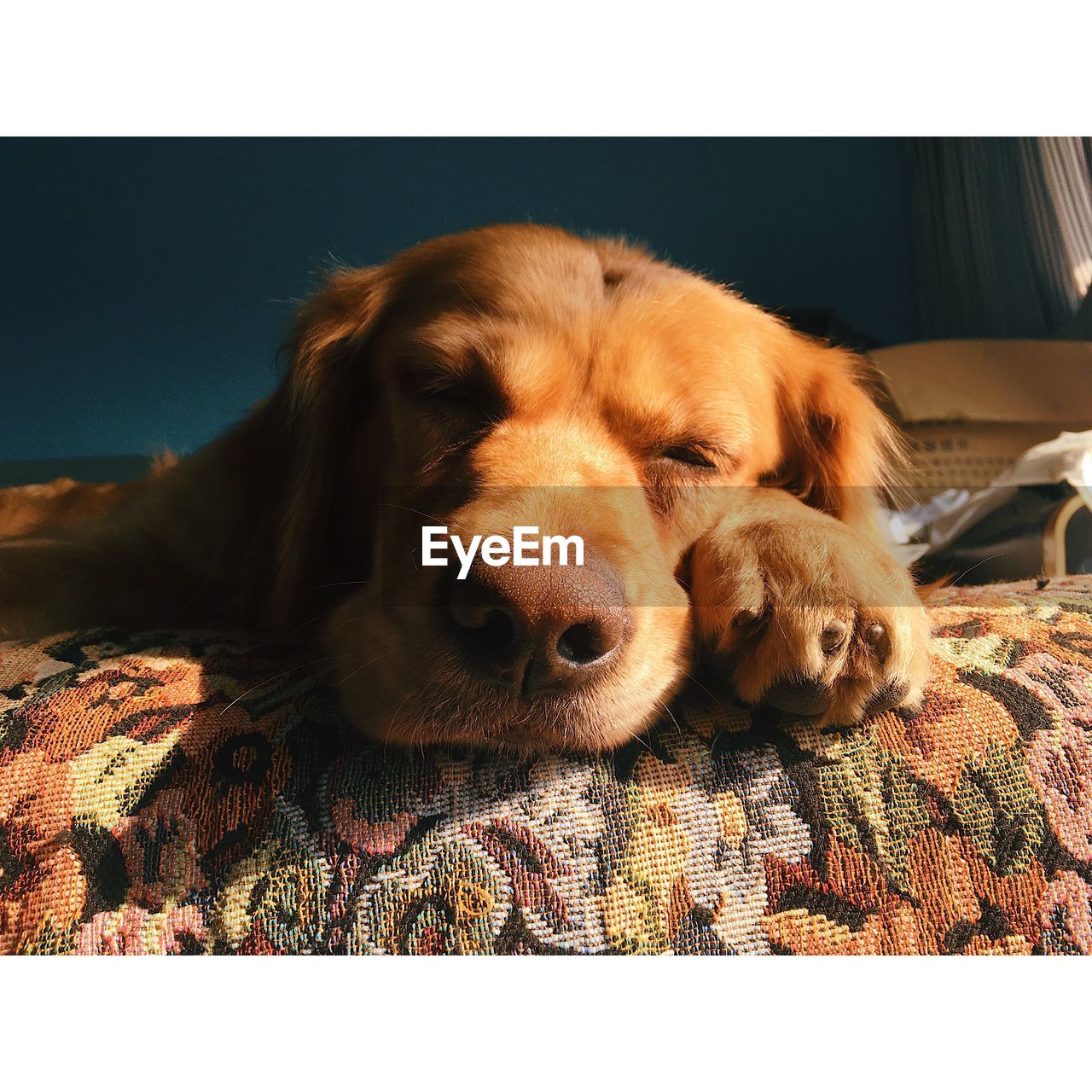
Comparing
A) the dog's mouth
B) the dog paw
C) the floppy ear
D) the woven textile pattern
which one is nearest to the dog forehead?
the floppy ear

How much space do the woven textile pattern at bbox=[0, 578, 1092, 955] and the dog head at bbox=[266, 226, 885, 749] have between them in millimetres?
72

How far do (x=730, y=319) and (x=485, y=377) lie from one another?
40cm

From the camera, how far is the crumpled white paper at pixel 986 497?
1022 mm

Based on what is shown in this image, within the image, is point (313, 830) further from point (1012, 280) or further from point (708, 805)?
point (1012, 280)

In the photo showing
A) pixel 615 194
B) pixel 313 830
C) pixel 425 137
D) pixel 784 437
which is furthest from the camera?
pixel 784 437

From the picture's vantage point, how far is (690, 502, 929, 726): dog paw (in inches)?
28.0

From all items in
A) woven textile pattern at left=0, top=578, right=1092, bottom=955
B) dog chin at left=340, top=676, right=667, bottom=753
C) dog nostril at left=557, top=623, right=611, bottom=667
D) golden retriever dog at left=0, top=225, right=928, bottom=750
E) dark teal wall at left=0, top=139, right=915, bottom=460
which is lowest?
woven textile pattern at left=0, top=578, right=1092, bottom=955

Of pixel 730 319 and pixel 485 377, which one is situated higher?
pixel 730 319

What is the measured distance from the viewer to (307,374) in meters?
1.20

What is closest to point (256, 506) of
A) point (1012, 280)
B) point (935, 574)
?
point (935, 574)

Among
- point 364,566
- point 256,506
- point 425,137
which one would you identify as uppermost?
point 425,137

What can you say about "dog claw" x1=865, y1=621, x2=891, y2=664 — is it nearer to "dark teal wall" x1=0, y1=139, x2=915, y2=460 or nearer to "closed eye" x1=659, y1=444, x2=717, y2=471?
"closed eye" x1=659, y1=444, x2=717, y2=471

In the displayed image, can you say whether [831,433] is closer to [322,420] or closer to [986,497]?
[986,497]

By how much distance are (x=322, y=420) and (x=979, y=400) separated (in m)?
1.00
